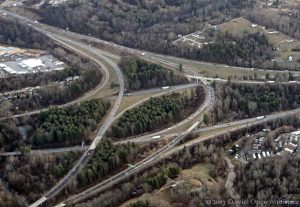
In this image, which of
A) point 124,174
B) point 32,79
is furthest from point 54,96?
point 124,174

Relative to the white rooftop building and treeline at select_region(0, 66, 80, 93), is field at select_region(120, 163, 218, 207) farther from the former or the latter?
the white rooftop building

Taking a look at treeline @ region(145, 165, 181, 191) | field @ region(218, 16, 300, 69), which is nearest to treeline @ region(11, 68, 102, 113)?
treeline @ region(145, 165, 181, 191)

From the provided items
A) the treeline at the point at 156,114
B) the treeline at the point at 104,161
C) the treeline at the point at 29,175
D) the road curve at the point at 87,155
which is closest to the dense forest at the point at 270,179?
the treeline at the point at 104,161

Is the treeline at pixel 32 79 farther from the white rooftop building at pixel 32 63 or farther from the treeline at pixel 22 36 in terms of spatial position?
the treeline at pixel 22 36

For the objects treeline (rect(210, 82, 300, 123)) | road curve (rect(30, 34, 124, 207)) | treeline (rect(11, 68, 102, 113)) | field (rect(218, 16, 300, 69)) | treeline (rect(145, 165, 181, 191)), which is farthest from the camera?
field (rect(218, 16, 300, 69))

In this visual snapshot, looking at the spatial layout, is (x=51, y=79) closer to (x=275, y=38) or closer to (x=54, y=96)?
(x=54, y=96)

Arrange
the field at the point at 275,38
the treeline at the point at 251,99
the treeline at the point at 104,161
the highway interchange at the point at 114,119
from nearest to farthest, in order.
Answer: the highway interchange at the point at 114,119 < the treeline at the point at 104,161 < the treeline at the point at 251,99 < the field at the point at 275,38

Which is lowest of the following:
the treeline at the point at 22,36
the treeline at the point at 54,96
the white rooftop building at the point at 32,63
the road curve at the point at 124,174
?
the road curve at the point at 124,174
